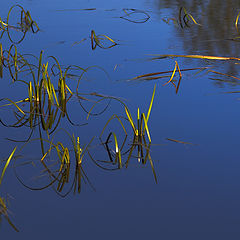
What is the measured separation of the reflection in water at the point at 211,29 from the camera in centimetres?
488

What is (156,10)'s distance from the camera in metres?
6.60

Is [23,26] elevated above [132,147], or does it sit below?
above

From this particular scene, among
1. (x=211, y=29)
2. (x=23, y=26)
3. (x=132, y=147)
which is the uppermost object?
(x=23, y=26)

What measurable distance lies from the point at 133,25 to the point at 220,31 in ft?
3.09

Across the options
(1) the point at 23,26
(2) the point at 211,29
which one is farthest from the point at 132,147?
(1) the point at 23,26

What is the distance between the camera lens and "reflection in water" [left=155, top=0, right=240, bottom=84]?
4.88 metres

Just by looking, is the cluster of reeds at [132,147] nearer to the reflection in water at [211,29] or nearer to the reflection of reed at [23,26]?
the reflection in water at [211,29]

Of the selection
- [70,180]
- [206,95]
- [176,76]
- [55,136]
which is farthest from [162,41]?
[70,180]

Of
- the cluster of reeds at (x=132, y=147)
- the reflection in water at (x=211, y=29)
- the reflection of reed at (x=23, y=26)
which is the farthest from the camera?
the reflection of reed at (x=23, y=26)

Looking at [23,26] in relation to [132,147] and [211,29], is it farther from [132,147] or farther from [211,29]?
[132,147]

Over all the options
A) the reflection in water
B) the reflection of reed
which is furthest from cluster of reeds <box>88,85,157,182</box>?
the reflection of reed

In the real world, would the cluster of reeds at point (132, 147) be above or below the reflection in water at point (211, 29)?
below

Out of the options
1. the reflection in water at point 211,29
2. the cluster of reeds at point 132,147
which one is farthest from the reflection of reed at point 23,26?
the cluster of reeds at point 132,147

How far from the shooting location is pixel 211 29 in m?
5.67
